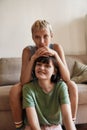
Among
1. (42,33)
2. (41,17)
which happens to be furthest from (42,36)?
(41,17)

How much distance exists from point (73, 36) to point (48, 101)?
143 cm

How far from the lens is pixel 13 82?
2361 mm

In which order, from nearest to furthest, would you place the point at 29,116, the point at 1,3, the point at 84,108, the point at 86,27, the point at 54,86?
the point at 29,116 → the point at 54,86 → the point at 84,108 → the point at 1,3 → the point at 86,27

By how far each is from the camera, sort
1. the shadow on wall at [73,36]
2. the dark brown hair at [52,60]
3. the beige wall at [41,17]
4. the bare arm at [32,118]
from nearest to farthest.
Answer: the bare arm at [32,118], the dark brown hair at [52,60], the beige wall at [41,17], the shadow on wall at [73,36]

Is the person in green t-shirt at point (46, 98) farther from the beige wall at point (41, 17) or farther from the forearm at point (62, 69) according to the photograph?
the beige wall at point (41, 17)

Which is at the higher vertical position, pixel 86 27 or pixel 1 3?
pixel 1 3

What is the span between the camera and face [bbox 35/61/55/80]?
62.0 inches

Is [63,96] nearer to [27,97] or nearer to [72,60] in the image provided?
[27,97]

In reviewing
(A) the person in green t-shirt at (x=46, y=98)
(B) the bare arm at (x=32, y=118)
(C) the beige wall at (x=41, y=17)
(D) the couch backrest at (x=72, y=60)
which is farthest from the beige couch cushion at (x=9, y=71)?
(B) the bare arm at (x=32, y=118)

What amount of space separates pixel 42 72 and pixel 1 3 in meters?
1.40

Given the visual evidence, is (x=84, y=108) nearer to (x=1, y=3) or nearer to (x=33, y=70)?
(x=33, y=70)

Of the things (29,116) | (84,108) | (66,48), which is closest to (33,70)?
(29,116)

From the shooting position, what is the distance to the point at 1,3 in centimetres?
268

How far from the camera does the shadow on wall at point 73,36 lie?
282 cm
